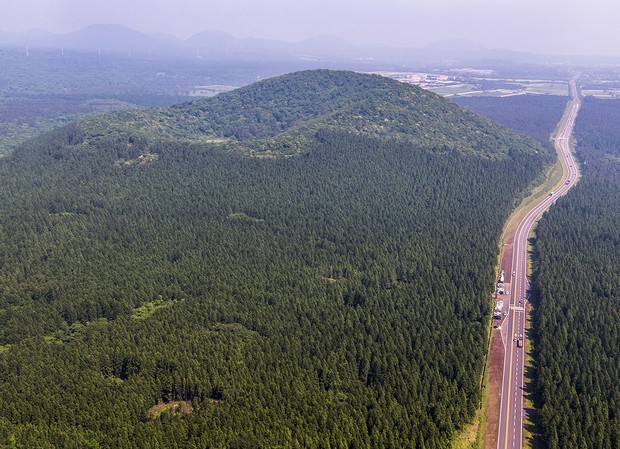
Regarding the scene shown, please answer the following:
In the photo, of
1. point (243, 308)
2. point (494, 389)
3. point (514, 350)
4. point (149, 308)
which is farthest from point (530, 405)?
point (149, 308)

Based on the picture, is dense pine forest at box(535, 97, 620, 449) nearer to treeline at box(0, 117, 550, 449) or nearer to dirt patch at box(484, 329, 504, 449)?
dirt patch at box(484, 329, 504, 449)

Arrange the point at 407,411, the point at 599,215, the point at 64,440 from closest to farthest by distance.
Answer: the point at 64,440
the point at 407,411
the point at 599,215

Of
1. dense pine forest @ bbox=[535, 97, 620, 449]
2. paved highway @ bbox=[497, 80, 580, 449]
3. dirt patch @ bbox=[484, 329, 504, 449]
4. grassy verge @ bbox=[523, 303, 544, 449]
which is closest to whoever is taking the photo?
dense pine forest @ bbox=[535, 97, 620, 449]

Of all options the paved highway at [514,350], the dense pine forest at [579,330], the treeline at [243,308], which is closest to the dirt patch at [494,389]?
the paved highway at [514,350]

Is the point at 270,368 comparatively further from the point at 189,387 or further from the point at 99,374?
the point at 99,374

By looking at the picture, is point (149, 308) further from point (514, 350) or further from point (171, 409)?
point (514, 350)

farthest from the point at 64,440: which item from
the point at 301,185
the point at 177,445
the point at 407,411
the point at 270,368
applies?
the point at 301,185

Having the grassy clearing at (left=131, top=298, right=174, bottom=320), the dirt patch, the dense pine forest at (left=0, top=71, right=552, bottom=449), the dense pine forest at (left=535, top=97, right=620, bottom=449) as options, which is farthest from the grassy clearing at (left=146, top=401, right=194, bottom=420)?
the dense pine forest at (left=535, top=97, right=620, bottom=449)
